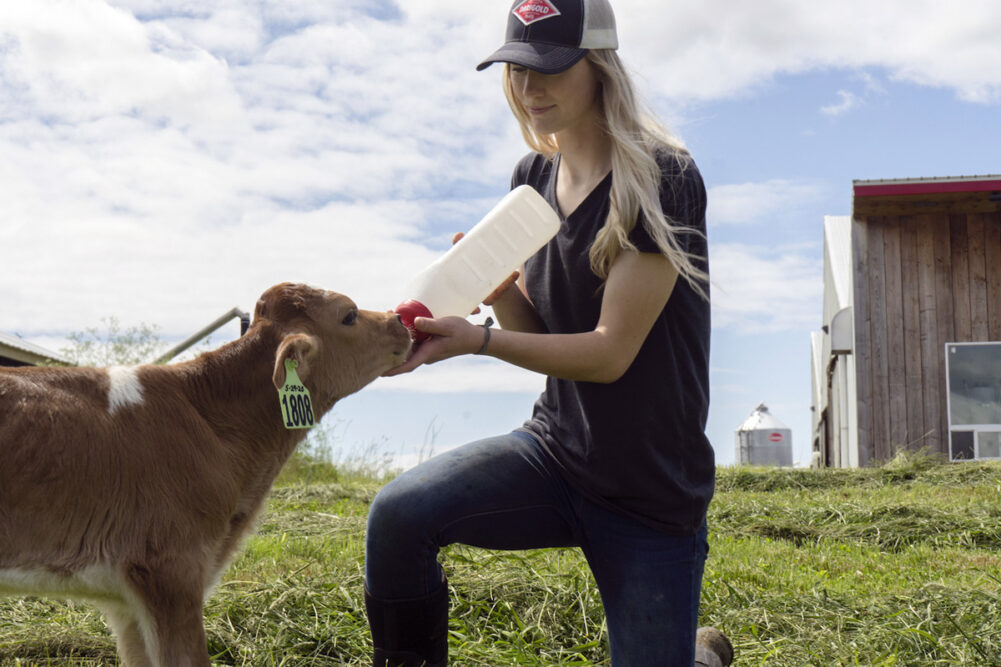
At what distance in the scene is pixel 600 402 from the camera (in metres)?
3.27

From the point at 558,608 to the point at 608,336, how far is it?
1902 millimetres

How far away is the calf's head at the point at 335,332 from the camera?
391 cm

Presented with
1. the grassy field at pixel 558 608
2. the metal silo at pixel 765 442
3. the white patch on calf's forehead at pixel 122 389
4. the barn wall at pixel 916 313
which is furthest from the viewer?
the metal silo at pixel 765 442

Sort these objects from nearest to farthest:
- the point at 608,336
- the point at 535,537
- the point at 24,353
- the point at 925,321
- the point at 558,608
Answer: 1. the point at 608,336
2. the point at 535,537
3. the point at 558,608
4. the point at 925,321
5. the point at 24,353

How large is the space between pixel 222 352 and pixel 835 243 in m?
20.1

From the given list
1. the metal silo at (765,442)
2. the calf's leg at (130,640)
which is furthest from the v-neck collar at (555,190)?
the metal silo at (765,442)

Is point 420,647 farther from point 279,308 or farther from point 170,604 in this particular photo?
point 279,308

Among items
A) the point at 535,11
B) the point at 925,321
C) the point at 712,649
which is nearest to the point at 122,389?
the point at 535,11

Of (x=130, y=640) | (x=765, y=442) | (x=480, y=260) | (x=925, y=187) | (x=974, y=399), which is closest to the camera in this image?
(x=130, y=640)

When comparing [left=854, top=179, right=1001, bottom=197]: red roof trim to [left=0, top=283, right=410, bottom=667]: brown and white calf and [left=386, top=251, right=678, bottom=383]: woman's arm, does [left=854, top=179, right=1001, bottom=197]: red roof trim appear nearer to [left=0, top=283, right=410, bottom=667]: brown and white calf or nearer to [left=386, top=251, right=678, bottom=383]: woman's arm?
[left=0, top=283, right=410, bottom=667]: brown and white calf

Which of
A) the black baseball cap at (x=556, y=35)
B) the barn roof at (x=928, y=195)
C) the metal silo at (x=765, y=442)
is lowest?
the black baseball cap at (x=556, y=35)

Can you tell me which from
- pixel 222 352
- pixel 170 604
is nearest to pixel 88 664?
pixel 170 604

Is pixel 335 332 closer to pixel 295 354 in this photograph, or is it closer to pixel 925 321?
pixel 295 354

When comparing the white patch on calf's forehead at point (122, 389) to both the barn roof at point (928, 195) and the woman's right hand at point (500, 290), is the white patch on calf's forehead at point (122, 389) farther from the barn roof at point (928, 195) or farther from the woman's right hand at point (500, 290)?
the barn roof at point (928, 195)
